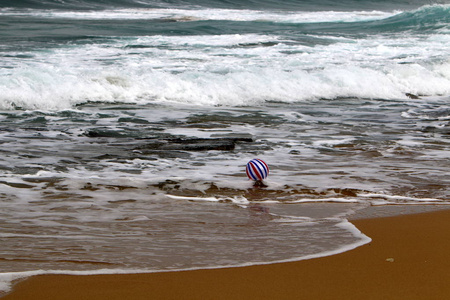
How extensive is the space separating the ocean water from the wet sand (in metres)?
0.16

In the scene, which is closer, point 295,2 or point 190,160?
point 190,160

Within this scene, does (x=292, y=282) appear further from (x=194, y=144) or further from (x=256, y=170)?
(x=194, y=144)

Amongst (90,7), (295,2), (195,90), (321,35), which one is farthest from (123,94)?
(295,2)

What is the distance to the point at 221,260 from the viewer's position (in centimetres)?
399

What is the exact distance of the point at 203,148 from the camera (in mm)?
7742

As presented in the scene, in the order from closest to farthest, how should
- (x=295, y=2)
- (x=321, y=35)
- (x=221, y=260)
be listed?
(x=221, y=260), (x=321, y=35), (x=295, y=2)

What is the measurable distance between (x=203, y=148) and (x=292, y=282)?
14.0 ft

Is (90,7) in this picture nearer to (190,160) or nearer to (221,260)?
(190,160)

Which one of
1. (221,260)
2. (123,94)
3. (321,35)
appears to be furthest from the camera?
(321,35)

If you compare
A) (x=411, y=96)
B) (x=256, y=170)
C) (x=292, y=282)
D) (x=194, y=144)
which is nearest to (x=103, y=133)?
(x=194, y=144)

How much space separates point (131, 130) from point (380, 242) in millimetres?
5174

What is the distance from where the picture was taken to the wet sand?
3.40 m

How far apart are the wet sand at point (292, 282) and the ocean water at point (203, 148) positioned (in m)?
0.16

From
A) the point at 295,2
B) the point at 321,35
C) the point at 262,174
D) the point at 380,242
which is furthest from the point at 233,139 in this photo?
the point at 295,2
